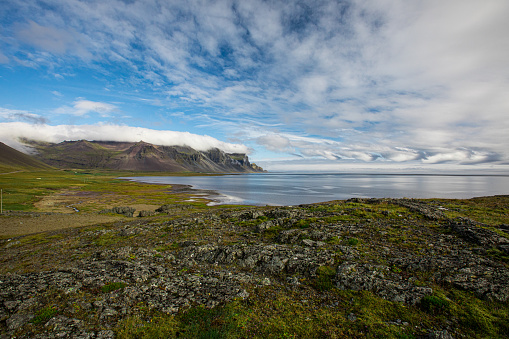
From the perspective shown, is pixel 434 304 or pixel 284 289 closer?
pixel 434 304

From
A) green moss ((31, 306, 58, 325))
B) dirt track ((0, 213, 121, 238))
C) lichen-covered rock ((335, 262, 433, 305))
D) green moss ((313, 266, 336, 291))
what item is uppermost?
lichen-covered rock ((335, 262, 433, 305))

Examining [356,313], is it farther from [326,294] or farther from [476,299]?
[476,299]

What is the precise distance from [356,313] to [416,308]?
10.2 feet

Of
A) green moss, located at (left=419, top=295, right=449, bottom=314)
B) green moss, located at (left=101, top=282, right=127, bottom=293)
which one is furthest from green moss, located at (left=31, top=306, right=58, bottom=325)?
green moss, located at (left=419, top=295, right=449, bottom=314)

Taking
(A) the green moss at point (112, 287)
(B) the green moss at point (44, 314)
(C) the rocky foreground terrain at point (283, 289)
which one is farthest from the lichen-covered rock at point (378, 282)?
(B) the green moss at point (44, 314)

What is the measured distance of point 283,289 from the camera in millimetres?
13695

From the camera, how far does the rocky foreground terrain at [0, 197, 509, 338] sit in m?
9.94

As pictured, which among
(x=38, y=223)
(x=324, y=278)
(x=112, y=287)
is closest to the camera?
(x=112, y=287)

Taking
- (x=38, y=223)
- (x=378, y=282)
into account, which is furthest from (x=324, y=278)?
(x=38, y=223)

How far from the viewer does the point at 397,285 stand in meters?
12.7

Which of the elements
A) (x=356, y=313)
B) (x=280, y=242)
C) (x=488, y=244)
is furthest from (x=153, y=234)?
(x=488, y=244)

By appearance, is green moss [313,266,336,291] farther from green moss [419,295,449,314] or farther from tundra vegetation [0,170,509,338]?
green moss [419,295,449,314]

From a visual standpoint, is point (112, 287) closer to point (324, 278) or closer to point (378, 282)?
point (324, 278)

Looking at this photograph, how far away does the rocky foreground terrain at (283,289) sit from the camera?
9.94m
